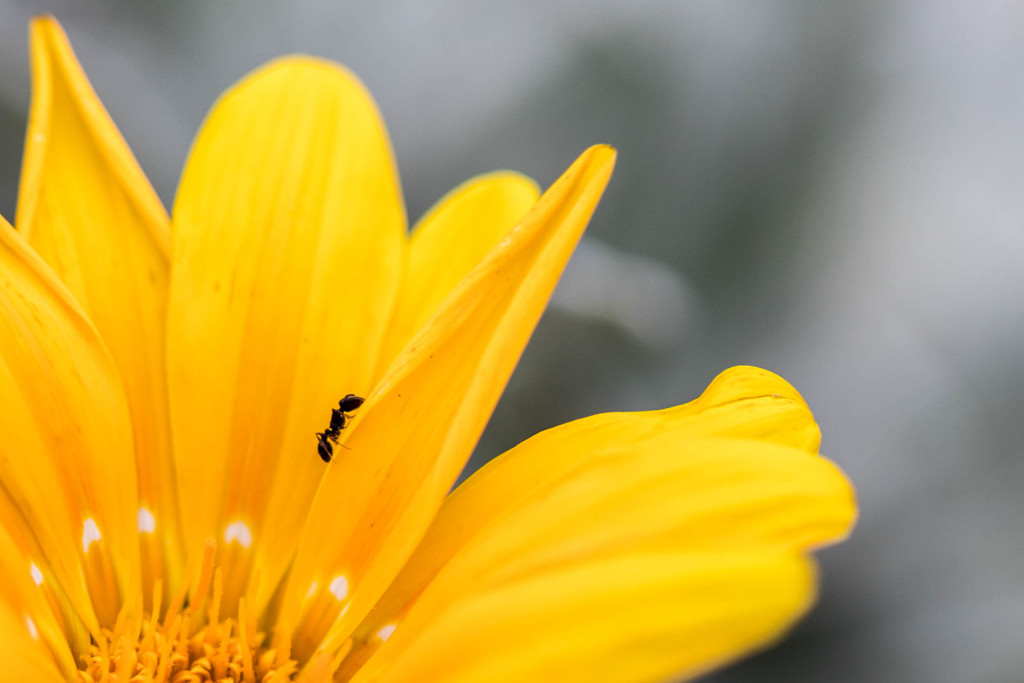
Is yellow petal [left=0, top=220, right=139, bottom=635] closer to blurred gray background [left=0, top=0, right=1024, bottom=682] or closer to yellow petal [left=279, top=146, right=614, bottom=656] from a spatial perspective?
yellow petal [left=279, top=146, right=614, bottom=656]

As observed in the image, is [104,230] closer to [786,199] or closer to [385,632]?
[385,632]

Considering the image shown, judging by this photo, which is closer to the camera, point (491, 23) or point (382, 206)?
point (382, 206)

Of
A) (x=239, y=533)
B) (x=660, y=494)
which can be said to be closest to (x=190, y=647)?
(x=239, y=533)

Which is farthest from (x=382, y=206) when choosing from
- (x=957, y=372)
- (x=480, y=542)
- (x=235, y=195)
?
(x=957, y=372)

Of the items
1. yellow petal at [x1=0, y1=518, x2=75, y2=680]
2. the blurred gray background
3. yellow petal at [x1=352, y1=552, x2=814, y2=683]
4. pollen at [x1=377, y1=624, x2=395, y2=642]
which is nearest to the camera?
yellow petal at [x1=352, y1=552, x2=814, y2=683]

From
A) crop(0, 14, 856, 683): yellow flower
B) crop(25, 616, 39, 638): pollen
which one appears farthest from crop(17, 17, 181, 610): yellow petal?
crop(25, 616, 39, 638): pollen

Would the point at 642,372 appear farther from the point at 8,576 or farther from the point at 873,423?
the point at 8,576
